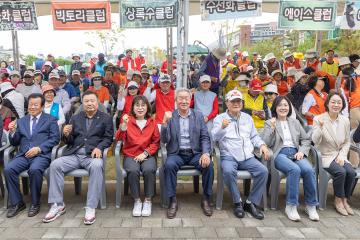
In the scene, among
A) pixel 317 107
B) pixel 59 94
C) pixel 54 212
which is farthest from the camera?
pixel 59 94

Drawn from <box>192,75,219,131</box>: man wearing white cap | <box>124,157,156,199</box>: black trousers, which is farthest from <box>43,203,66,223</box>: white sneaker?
<box>192,75,219,131</box>: man wearing white cap

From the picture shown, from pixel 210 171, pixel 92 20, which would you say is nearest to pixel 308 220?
pixel 210 171

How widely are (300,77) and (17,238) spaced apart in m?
5.29

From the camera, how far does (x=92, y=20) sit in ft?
20.5

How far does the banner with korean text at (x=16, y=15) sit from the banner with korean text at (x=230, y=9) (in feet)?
10.3

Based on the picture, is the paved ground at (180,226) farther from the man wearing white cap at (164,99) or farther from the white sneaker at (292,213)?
the man wearing white cap at (164,99)

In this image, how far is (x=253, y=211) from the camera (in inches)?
156

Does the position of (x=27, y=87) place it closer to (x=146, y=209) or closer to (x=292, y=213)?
(x=146, y=209)

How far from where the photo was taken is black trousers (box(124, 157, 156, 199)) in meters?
3.98

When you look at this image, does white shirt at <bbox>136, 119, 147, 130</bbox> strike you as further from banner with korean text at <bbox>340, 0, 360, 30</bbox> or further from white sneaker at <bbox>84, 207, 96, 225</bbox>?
banner with korean text at <bbox>340, 0, 360, 30</bbox>

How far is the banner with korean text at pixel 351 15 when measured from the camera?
6.30 metres

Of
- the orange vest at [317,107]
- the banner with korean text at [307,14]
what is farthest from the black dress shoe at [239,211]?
the banner with korean text at [307,14]

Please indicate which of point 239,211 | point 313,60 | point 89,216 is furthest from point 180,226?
point 313,60

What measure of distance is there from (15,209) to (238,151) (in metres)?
2.66
